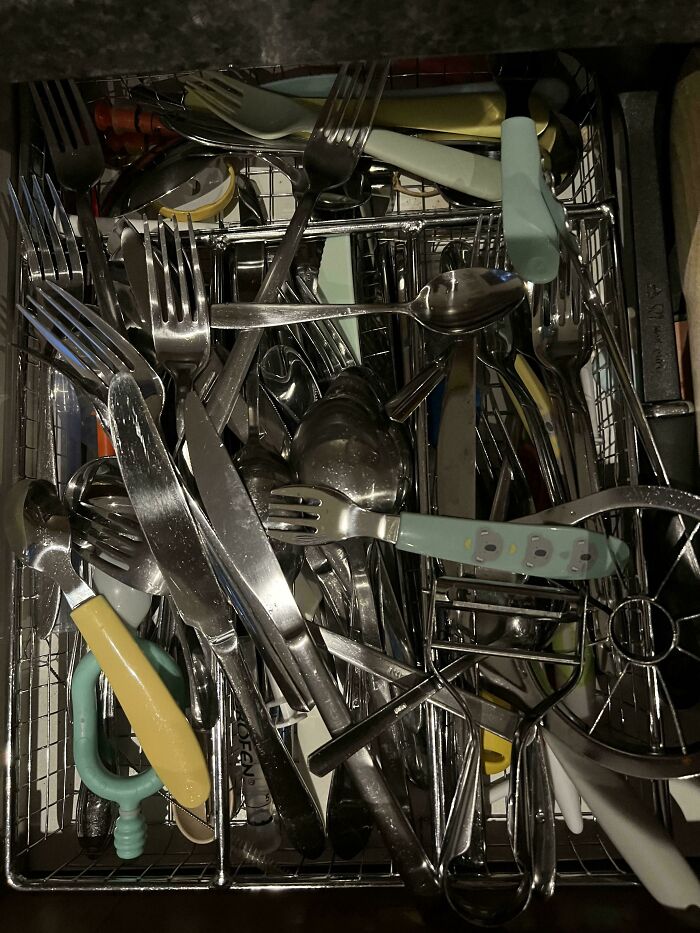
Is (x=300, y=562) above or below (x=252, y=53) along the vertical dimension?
below

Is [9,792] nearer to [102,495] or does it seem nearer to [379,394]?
[102,495]

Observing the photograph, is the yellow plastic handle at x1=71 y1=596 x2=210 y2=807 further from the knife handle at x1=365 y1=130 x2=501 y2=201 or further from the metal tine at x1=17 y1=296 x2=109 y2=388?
the knife handle at x1=365 y1=130 x2=501 y2=201

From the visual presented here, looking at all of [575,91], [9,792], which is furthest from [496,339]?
[9,792]

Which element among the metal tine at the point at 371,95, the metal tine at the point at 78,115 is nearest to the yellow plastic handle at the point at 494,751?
the metal tine at the point at 371,95

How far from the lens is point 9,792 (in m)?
0.52

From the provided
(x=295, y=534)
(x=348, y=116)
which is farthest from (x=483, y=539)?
(x=348, y=116)

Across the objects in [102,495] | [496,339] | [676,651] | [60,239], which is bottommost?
[676,651]

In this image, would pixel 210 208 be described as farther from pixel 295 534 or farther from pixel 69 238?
pixel 295 534

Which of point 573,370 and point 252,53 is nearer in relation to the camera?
point 252,53

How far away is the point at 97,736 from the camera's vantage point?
53cm

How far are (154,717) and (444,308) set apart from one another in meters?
0.37

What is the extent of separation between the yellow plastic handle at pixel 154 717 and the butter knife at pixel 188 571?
0.15 feet

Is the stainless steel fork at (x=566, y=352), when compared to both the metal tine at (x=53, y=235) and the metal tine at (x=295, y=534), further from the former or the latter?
the metal tine at (x=53, y=235)

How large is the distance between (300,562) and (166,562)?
104 mm
